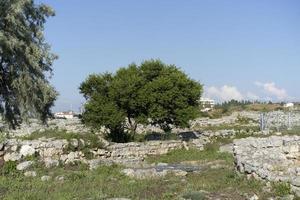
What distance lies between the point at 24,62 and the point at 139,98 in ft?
36.4

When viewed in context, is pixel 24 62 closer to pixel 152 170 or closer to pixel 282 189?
pixel 152 170

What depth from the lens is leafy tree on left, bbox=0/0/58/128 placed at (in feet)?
71.7

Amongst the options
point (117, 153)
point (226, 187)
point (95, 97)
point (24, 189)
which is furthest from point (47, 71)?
point (226, 187)

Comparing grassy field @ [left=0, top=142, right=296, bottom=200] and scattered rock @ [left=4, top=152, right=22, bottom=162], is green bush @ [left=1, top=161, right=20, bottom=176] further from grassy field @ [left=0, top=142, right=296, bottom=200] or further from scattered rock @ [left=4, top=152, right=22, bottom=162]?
scattered rock @ [left=4, top=152, right=22, bottom=162]

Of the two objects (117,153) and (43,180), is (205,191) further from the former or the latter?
(117,153)

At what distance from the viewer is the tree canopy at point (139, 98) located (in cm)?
3175

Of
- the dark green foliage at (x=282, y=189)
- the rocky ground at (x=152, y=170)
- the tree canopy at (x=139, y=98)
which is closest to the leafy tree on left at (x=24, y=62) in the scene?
the rocky ground at (x=152, y=170)

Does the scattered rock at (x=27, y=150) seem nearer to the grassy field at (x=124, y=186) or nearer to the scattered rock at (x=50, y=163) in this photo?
the scattered rock at (x=50, y=163)

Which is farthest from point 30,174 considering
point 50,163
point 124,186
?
point 124,186

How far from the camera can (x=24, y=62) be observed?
2270 centimetres

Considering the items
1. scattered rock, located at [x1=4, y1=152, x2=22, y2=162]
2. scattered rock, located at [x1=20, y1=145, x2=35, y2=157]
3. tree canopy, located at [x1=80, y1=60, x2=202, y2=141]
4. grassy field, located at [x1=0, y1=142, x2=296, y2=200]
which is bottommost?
grassy field, located at [x1=0, y1=142, x2=296, y2=200]

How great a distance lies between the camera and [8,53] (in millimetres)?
22031

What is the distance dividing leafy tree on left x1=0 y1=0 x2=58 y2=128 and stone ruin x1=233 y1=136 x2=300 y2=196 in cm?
949

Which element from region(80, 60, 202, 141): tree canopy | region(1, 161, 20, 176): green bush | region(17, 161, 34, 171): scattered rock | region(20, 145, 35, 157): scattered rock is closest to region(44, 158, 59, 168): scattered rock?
region(17, 161, 34, 171): scattered rock
